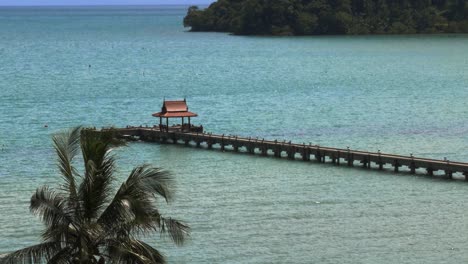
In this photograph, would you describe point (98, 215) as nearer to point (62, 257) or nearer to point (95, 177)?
point (95, 177)

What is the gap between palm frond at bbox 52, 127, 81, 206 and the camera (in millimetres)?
23578

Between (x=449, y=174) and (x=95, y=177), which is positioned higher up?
(x=95, y=177)

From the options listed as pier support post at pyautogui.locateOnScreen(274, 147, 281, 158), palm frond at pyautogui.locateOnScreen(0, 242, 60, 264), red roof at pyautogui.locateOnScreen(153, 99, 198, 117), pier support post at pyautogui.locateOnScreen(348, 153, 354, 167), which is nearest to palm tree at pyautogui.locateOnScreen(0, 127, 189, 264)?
palm frond at pyautogui.locateOnScreen(0, 242, 60, 264)

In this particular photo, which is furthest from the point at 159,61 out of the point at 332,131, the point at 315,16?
the point at 332,131

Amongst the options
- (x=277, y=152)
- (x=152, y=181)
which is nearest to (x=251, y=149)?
(x=277, y=152)

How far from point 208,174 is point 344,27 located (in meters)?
145

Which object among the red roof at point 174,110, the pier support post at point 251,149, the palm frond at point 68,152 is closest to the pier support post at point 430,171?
the pier support post at point 251,149

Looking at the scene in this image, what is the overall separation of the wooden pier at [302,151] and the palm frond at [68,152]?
2862 centimetres

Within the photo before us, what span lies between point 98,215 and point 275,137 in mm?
46561

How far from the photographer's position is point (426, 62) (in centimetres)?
13925

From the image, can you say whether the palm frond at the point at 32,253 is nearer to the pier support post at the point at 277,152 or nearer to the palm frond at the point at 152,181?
the palm frond at the point at 152,181

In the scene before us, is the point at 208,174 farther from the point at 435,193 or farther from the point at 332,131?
the point at 332,131

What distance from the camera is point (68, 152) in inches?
953

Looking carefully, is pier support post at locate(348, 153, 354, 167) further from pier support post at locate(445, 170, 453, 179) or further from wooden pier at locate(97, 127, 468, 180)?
pier support post at locate(445, 170, 453, 179)
